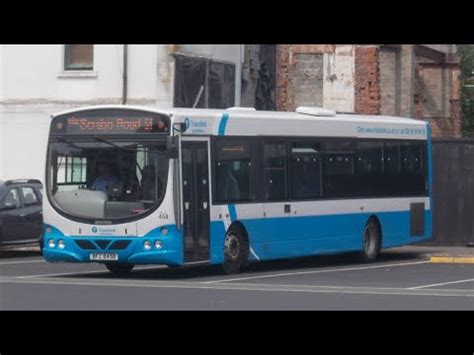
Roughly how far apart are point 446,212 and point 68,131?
11463 millimetres

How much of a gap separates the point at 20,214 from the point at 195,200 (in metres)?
6.94

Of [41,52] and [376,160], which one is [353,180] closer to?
[376,160]

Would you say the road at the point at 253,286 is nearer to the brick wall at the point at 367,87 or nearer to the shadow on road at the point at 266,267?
the shadow on road at the point at 266,267

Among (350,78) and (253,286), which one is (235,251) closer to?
(253,286)

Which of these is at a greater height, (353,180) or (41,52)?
(41,52)

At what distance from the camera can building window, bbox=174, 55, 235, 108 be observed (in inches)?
1326

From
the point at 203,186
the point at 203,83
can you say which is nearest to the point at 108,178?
the point at 203,186

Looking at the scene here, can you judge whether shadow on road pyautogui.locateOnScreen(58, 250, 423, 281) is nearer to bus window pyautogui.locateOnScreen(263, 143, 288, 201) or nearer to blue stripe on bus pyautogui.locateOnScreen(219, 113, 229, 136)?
bus window pyautogui.locateOnScreen(263, 143, 288, 201)

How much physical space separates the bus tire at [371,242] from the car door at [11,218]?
7311 millimetres

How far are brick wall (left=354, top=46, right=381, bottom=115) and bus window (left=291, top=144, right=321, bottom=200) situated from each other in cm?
1371

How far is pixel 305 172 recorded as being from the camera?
24469 millimetres

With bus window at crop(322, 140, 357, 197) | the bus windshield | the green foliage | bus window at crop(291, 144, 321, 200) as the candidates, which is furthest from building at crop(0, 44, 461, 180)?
the green foliage
